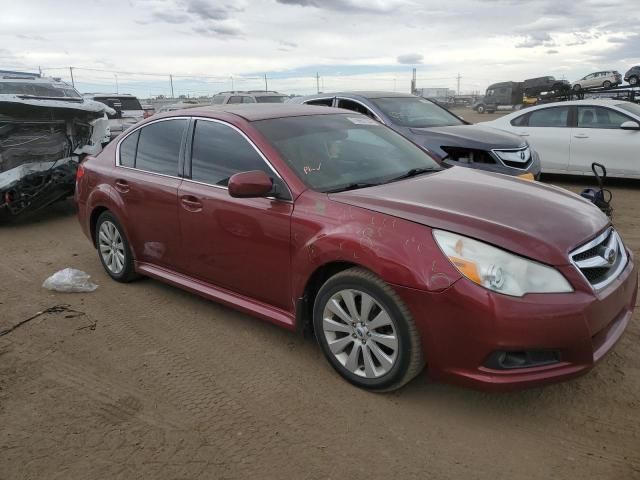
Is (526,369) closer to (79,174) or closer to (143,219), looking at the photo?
(143,219)

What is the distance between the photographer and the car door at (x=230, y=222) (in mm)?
3453

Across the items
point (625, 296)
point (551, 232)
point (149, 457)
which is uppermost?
point (551, 232)

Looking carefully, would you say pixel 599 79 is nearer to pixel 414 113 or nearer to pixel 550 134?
pixel 550 134

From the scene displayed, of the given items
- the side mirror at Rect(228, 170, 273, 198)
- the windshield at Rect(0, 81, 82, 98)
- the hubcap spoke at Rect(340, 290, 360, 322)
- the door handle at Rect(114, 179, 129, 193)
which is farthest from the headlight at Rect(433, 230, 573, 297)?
the windshield at Rect(0, 81, 82, 98)

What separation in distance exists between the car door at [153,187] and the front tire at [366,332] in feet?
5.12

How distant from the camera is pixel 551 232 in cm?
283

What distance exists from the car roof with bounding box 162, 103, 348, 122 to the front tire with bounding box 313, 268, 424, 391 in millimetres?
1495

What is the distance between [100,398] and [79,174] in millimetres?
2934

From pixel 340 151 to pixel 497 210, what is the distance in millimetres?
1244

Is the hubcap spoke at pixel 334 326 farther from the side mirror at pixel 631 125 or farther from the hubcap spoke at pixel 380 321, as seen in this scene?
the side mirror at pixel 631 125

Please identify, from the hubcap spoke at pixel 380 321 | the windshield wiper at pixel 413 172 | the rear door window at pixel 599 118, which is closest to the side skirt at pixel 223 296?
the hubcap spoke at pixel 380 321

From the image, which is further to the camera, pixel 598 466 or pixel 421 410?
pixel 421 410

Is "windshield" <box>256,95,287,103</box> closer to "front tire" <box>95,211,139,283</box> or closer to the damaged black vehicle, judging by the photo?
the damaged black vehicle

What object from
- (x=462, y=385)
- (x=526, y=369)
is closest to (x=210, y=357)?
(x=462, y=385)
